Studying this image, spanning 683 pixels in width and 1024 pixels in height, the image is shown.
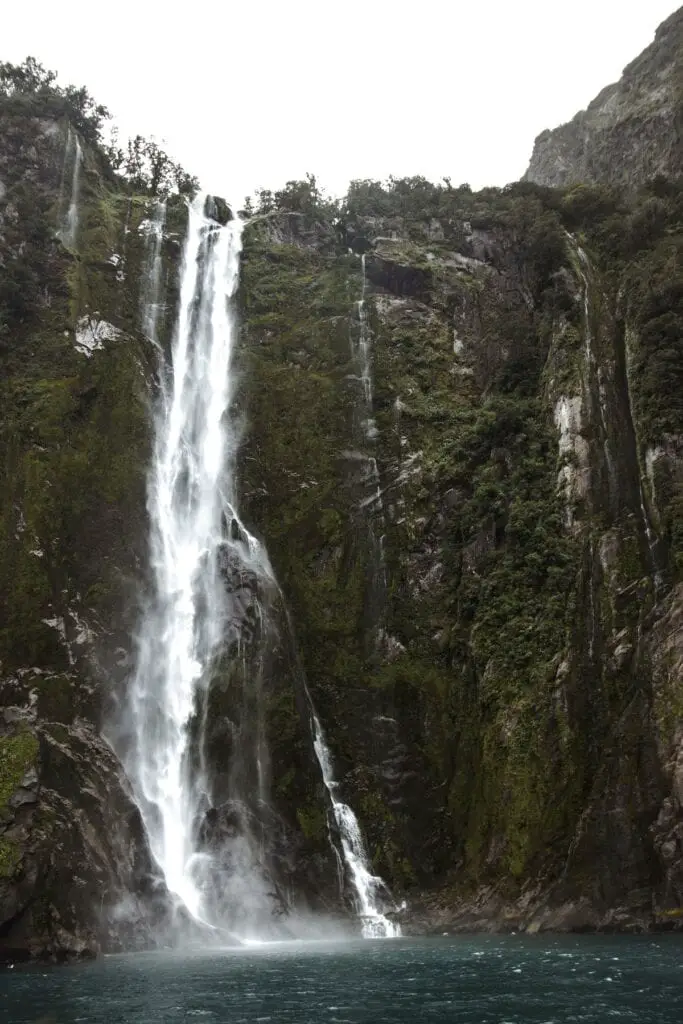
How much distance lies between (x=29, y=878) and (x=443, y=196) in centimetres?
3904

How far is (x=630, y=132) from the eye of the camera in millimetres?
46094

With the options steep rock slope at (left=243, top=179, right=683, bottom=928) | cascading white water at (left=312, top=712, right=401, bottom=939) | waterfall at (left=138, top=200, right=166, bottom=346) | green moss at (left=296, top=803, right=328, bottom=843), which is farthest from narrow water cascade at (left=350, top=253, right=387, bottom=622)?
waterfall at (left=138, top=200, right=166, bottom=346)

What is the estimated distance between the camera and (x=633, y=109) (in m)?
48.9

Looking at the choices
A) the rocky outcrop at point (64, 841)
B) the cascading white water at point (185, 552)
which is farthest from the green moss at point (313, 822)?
the rocky outcrop at point (64, 841)

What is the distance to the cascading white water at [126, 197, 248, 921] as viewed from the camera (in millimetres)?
23281

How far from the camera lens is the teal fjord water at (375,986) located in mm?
11641

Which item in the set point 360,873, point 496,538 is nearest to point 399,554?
point 496,538

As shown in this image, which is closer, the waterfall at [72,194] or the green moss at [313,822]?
the green moss at [313,822]

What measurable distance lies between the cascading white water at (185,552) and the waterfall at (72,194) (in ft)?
12.0

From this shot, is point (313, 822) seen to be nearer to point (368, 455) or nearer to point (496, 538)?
point (496, 538)

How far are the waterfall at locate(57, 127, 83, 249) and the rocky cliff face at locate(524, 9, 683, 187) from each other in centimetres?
2741

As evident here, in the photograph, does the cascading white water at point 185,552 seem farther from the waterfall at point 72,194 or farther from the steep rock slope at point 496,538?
the waterfall at point 72,194

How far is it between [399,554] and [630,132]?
1196 inches

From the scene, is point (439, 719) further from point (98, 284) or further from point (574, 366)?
point (98, 284)
